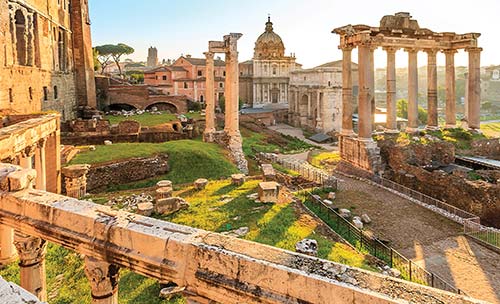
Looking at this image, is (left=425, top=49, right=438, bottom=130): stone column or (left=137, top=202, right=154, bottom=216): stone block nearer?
(left=137, top=202, right=154, bottom=216): stone block

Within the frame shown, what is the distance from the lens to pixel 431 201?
55.2ft

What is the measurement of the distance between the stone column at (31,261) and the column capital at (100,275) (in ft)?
3.95

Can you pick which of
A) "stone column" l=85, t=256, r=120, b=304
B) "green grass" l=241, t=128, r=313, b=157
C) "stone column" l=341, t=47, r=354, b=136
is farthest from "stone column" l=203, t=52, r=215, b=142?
"stone column" l=85, t=256, r=120, b=304

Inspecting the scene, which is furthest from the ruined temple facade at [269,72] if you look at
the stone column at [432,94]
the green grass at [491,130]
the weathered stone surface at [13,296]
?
the weathered stone surface at [13,296]

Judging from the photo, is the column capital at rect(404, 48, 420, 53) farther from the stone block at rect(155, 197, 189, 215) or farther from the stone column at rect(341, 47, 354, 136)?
the stone block at rect(155, 197, 189, 215)

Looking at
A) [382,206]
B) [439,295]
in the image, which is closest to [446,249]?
[382,206]

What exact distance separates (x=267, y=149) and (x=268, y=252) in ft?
97.9

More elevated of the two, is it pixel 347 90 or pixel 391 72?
pixel 391 72

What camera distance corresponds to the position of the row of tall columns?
21.6 meters

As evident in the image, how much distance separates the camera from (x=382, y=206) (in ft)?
52.7

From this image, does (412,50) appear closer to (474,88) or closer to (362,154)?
(474,88)

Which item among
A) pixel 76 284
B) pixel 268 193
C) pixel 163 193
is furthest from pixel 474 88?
pixel 76 284

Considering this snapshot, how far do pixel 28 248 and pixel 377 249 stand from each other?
9.32 m

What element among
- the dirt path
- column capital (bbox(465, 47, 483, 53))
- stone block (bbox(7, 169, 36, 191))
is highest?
column capital (bbox(465, 47, 483, 53))
